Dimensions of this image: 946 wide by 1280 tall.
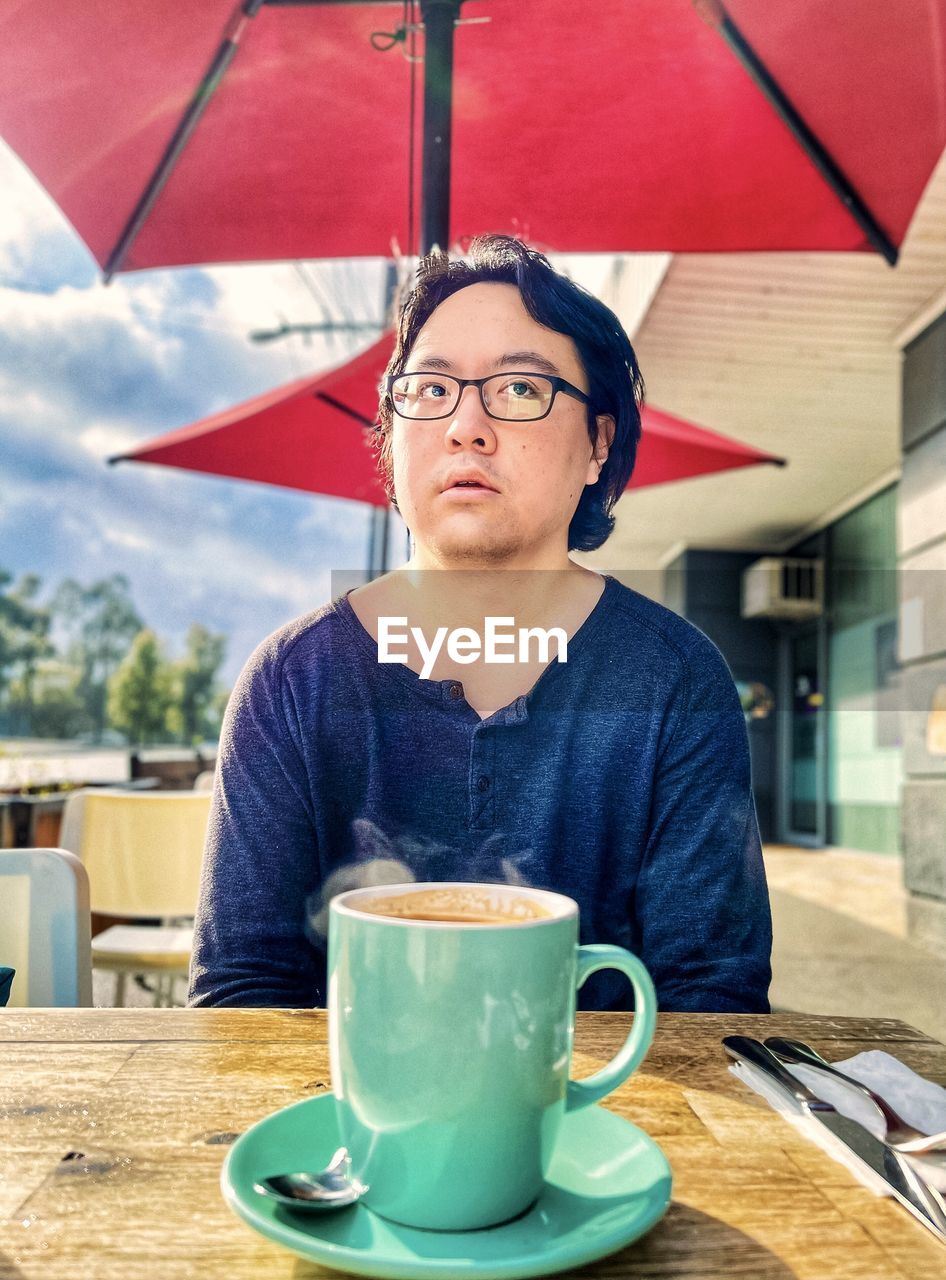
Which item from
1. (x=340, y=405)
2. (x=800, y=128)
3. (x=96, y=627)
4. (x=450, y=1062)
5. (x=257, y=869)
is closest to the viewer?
(x=450, y=1062)

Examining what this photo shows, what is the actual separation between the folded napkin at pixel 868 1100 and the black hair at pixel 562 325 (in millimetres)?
703

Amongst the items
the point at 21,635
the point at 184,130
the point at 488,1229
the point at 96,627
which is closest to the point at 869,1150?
the point at 488,1229

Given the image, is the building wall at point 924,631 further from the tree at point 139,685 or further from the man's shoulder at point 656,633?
the tree at point 139,685

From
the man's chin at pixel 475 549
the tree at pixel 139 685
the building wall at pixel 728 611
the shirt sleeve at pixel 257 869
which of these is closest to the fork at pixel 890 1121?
the shirt sleeve at pixel 257 869

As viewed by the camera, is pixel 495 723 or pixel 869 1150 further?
pixel 495 723

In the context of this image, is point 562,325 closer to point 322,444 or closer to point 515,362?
point 515,362

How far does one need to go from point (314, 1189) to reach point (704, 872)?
1.97ft

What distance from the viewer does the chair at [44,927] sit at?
3.22 feet

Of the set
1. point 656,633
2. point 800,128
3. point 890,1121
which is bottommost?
point 890,1121

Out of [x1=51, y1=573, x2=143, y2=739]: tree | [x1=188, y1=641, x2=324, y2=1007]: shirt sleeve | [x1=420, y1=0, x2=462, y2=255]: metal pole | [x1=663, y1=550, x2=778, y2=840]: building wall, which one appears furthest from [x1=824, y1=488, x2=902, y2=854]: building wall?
[x1=51, y1=573, x2=143, y2=739]: tree

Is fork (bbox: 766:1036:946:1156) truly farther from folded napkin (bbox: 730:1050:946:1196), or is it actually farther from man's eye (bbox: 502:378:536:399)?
man's eye (bbox: 502:378:536:399)

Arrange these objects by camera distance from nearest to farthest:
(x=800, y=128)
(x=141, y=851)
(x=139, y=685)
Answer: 1. (x=800, y=128)
2. (x=141, y=851)
3. (x=139, y=685)

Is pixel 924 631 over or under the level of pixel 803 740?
over

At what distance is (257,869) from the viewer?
861 millimetres
